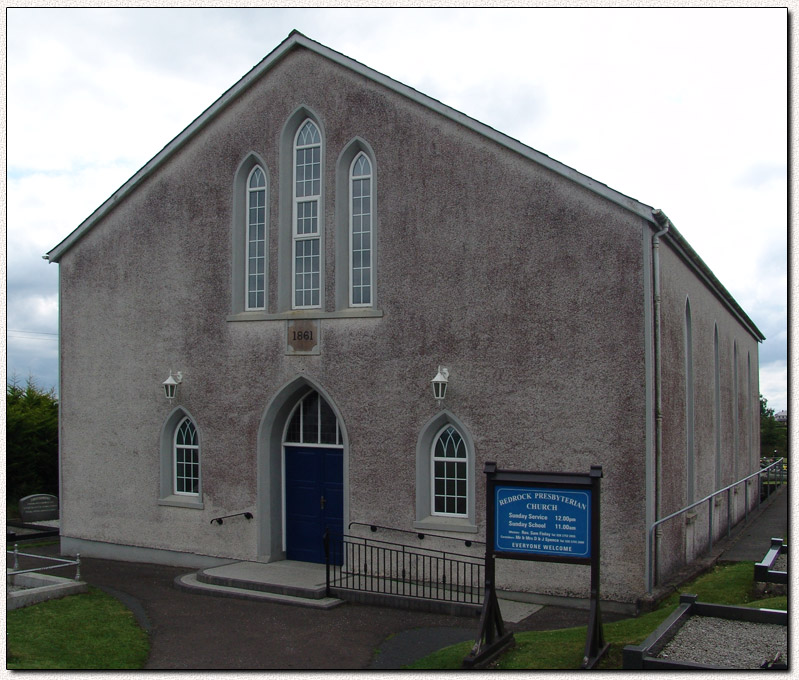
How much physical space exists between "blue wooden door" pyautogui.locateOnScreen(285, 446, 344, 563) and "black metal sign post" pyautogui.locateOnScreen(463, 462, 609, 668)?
234 inches

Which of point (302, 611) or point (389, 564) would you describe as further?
point (389, 564)

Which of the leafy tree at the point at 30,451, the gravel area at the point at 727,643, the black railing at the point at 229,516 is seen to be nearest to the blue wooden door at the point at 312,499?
the black railing at the point at 229,516

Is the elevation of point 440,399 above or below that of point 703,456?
above

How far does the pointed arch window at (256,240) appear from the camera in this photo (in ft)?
51.7

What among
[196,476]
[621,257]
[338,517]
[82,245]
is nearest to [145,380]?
[196,476]

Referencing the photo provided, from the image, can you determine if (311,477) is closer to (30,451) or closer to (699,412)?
(699,412)

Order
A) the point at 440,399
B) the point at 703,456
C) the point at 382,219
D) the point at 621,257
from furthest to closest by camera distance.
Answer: the point at 703,456 < the point at 382,219 < the point at 440,399 < the point at 621,257

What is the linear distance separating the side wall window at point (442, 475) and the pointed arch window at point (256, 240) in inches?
171

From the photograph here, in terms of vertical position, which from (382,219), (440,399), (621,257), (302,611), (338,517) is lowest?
(302,611)

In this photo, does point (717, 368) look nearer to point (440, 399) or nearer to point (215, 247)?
point (440, 399)

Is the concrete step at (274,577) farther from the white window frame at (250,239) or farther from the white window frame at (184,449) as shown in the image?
the white window frame at (250,239)

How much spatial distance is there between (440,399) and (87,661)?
625 cm

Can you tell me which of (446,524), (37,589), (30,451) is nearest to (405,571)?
(446,524)

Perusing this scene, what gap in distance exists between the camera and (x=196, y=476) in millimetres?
16359
